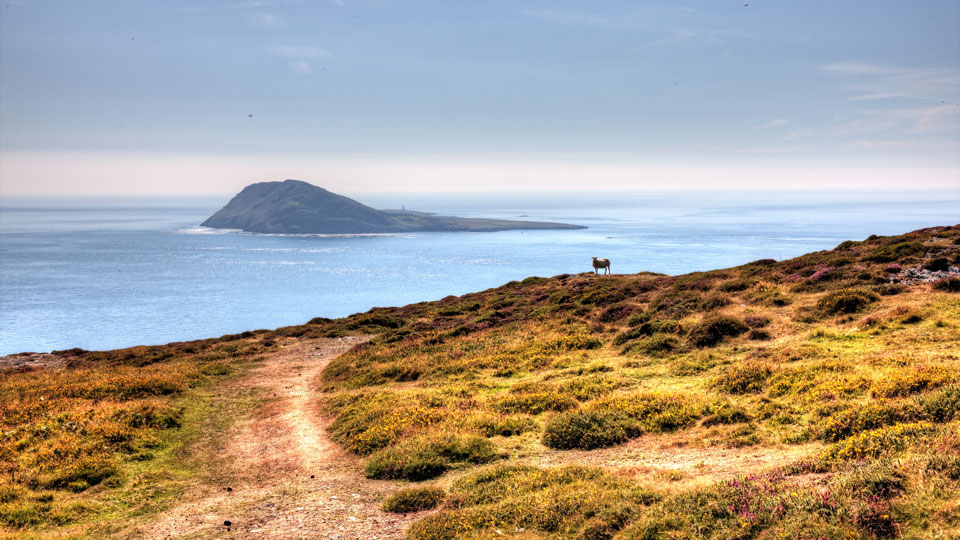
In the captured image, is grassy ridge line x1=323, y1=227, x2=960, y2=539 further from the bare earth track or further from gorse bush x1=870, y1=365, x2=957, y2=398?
the bare earth track

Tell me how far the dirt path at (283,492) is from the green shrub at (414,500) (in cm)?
28

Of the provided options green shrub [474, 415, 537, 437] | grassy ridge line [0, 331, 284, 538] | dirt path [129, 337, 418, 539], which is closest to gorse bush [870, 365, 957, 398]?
green shrub [474, 415, 537, 437]

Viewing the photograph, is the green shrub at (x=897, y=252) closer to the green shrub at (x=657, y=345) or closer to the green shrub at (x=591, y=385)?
the green shrub at (x=657, y=345)

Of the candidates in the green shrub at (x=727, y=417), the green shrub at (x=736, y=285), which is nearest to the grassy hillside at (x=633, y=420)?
the green shrub at (x=727, y=417)

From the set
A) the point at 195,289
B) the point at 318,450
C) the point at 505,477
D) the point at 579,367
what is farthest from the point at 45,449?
the point at 195,289

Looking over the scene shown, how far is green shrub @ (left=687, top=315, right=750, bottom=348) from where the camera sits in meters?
25.2

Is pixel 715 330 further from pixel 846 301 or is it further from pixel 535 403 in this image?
pixel 535 403

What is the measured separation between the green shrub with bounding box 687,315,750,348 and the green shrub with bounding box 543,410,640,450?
10.6 meters

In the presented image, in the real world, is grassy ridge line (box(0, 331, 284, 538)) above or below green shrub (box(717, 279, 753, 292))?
below

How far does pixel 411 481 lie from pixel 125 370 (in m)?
29.4

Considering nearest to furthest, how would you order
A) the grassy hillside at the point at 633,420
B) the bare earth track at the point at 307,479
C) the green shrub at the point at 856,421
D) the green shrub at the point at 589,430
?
1. the grassy hillside at the point at 633,420
2. the bare earth track at the point at 307,479
3. the green shrub at the point at 856,421
4. the green shrub at the point at 589,430

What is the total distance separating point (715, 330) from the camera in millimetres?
25609

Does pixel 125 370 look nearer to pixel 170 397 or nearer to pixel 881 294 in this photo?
pixel 170 397

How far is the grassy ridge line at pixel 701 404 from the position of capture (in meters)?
9.10
